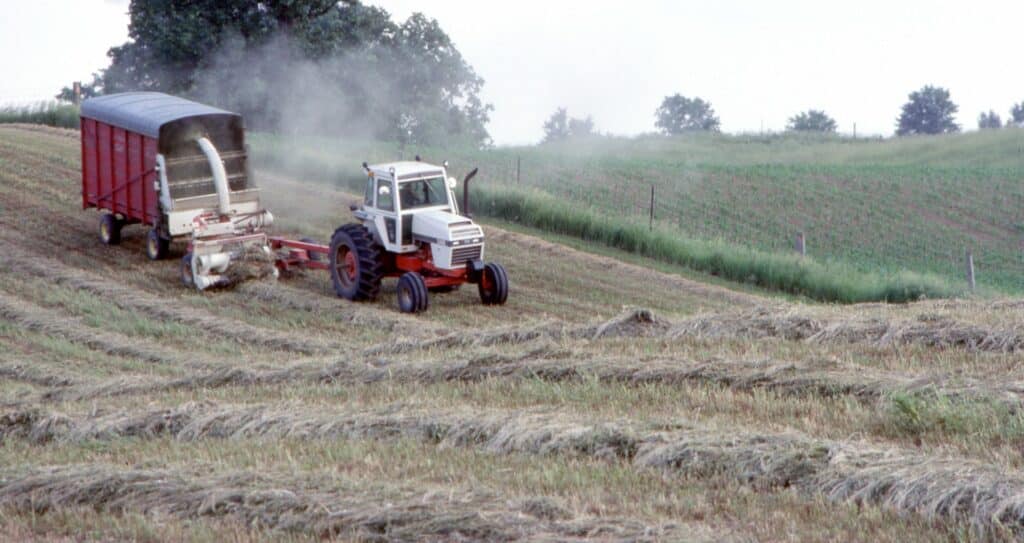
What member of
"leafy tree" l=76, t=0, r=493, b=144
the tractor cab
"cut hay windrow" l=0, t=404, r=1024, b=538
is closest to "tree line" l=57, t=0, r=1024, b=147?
"leafy tree" l=76, t=0, r=493, b=144

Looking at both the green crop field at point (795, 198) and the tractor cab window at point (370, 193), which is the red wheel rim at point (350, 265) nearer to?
the tractor cab window at point (370, 193)

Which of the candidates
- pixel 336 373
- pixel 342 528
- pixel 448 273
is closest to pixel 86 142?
pixel 448 273

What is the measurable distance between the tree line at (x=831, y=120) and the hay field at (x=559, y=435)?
72409 mm

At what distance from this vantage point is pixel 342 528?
20.4 feet

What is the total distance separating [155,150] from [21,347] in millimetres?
5177

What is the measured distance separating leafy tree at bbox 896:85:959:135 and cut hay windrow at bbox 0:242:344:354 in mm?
78524

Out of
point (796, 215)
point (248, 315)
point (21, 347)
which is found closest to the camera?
point (21, 347)

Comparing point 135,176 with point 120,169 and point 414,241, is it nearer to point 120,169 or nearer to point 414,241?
point 120,169

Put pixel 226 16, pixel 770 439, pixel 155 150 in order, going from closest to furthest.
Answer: pixel 770 439 → pixel 155 150 → pixel 226 16

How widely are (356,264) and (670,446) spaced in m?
12.0

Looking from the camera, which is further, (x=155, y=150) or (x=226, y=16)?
(x=226, y=16)

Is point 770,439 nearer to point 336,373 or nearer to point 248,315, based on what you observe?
point 336,373

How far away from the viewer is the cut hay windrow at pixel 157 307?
1647 cm

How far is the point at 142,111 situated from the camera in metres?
21.2
